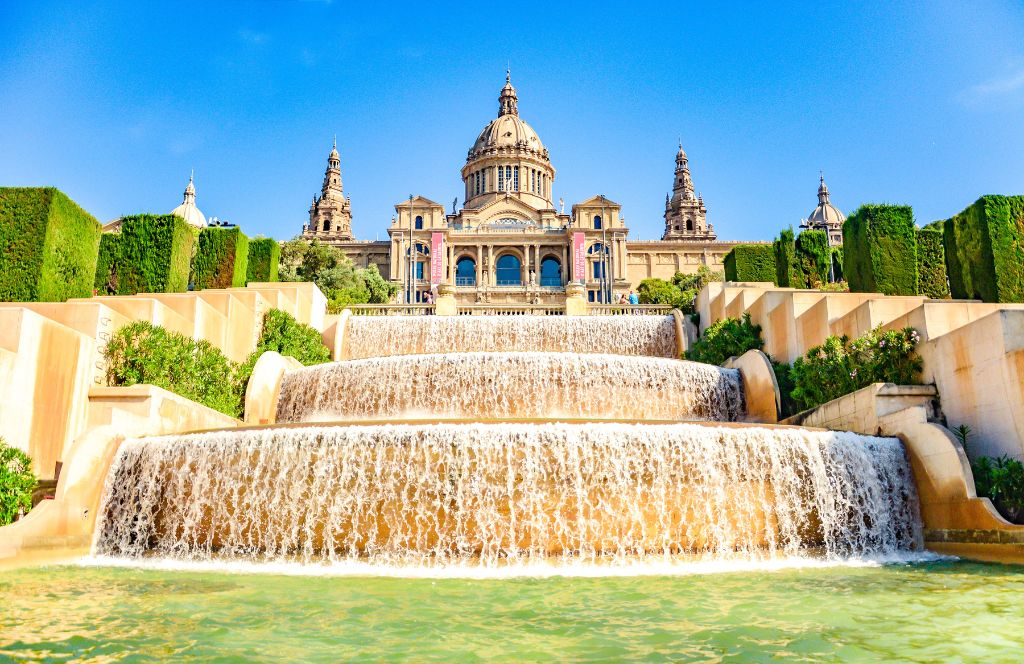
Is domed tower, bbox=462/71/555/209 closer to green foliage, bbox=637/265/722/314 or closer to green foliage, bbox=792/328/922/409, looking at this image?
green foliage, bbox=637/265/722/314

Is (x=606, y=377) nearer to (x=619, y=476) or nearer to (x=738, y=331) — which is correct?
(x=738, y=331)

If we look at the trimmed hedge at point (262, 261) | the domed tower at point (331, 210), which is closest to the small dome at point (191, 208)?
the domed tower at point (331, 210)

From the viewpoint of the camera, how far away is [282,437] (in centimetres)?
894

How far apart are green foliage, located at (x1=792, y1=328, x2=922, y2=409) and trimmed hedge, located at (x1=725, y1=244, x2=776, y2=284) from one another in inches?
374

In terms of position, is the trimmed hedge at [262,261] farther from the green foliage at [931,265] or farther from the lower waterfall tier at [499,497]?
the green foliage at [931,265]

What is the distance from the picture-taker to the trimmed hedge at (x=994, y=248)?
14688mm

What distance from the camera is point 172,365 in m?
13.1

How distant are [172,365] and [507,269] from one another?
190ft

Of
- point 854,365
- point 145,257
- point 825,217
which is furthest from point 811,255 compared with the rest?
point 825,217

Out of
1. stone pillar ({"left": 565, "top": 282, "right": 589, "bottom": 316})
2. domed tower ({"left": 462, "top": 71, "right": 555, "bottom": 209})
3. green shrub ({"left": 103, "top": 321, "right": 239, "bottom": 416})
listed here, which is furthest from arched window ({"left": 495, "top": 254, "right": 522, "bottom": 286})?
green shrub ({"left": 103, "top": 321, "right": 239, "bottom": 416})

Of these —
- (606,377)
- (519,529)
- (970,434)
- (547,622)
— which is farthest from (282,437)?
(970,434)

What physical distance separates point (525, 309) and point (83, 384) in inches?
689

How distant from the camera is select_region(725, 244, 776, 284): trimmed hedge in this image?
76.3 feet

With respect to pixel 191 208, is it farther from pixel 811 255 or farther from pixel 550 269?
pixel 811 255
